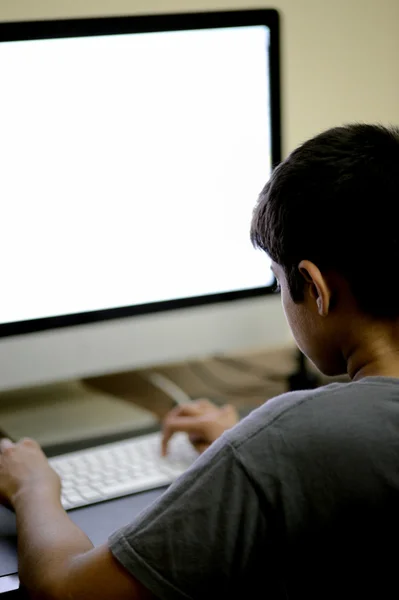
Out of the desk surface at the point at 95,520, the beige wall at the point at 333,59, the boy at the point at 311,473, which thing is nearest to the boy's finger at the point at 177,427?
the desk surface at the point at 95,520

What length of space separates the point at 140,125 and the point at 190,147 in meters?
0.08

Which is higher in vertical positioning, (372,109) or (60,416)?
(372,109)

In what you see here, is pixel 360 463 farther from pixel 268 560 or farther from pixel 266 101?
pixel 266 101

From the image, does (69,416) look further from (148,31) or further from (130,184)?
(148,31)

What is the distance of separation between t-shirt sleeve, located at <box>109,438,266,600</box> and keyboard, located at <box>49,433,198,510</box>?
0.87ft

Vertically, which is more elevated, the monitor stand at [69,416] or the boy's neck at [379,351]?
the boy's neck at [379,351]

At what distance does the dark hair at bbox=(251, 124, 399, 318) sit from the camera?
2.45ft

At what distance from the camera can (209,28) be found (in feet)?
3.82

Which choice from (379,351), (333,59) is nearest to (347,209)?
(379,351)

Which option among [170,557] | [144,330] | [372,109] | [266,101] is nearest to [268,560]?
[170,557]

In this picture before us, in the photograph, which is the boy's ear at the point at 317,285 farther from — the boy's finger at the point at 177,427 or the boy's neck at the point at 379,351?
the boy's finger at the point at 177,427

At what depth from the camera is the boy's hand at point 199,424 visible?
3.62 ft

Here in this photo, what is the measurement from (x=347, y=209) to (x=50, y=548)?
16.0 inches

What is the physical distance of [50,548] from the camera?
0.80m
